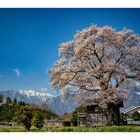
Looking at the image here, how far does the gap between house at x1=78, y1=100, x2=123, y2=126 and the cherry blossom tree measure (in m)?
0.30

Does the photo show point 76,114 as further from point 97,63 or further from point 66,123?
point 97,63

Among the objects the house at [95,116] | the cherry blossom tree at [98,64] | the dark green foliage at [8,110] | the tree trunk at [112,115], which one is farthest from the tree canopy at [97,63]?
the dark green foliage at [8,110]

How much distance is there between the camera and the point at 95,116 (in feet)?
56.4

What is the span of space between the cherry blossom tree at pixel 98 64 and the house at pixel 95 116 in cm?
30

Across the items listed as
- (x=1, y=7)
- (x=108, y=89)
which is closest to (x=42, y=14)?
(x=1, y=7)

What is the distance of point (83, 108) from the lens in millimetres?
17484

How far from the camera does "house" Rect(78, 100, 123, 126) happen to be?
1599 cm

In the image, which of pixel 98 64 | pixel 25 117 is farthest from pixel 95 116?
pixel 25 117

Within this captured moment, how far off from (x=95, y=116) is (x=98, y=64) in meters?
2.40

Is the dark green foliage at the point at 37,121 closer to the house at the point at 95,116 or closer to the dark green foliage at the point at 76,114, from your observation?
the house at the point at 95,116

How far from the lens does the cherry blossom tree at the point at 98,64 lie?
15.7 metres

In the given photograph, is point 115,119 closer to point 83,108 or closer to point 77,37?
point 83,108

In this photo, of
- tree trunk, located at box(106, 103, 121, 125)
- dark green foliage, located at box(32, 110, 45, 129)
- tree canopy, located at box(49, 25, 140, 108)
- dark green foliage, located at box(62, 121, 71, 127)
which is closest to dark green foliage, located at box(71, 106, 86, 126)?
dark green foliage, located at box(62, 121, 71, 127)
